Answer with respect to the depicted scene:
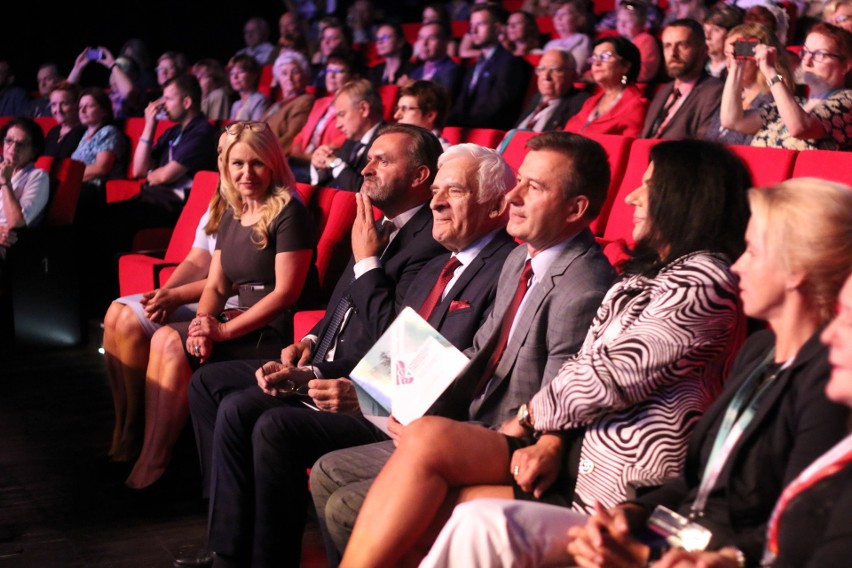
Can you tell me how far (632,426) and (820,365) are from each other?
0.46m

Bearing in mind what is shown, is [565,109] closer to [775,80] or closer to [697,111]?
[697,111]

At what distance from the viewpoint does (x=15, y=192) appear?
5.32 meters

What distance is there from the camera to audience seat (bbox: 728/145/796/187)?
9.05 feet

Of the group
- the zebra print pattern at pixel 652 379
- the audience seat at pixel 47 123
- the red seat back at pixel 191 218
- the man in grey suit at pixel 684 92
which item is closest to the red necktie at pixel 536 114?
the man in grey suit at pixel 684 92

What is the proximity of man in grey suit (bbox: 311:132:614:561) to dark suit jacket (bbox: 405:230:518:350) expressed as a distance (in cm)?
11

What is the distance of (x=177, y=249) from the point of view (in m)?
4.50

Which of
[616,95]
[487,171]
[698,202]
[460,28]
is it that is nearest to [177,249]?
[616,95]

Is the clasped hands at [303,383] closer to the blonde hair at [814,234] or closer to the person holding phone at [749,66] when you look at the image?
the blonde hair at [814,234]

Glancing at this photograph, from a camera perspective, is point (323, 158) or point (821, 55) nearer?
point (821, 55)

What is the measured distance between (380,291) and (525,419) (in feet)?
2.86

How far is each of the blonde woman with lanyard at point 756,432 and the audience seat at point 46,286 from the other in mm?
3911

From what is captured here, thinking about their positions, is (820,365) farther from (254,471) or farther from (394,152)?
(394,152)

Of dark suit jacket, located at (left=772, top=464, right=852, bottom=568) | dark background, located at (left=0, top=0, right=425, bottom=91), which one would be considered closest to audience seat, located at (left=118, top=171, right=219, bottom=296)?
dark suit jacket, located at (left=772, top=464, right=852, bottom=568)

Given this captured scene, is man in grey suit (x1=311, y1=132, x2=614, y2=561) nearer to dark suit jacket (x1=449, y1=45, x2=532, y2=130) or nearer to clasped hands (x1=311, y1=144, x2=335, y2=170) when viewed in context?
clasped hands (x1=311, y1=144, x2=335, y2=170)
